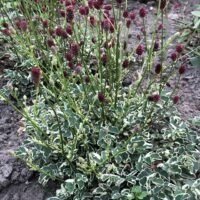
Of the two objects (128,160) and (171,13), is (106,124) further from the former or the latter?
(171,13)

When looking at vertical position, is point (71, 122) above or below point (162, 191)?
above

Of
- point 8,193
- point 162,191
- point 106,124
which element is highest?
point 106,124

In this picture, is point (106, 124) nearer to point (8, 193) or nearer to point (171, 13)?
point (8, 193)

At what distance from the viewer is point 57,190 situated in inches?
72.8

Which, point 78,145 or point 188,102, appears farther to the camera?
point 188,102

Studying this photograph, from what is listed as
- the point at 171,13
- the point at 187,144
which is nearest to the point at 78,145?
the point at 187,144

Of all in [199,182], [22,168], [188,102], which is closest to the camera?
[199,182]

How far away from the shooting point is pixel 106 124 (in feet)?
6.60

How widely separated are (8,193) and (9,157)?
0.20 meters

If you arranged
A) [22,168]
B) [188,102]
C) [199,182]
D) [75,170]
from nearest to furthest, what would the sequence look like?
1. [199,182]
2. [75,170]
3. [22,168]
4. [188,102]

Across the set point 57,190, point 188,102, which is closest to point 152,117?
point 188,102

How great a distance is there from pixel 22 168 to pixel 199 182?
84cm

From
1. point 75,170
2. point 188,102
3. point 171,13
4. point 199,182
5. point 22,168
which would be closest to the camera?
point 199,182

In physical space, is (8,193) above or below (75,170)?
below
